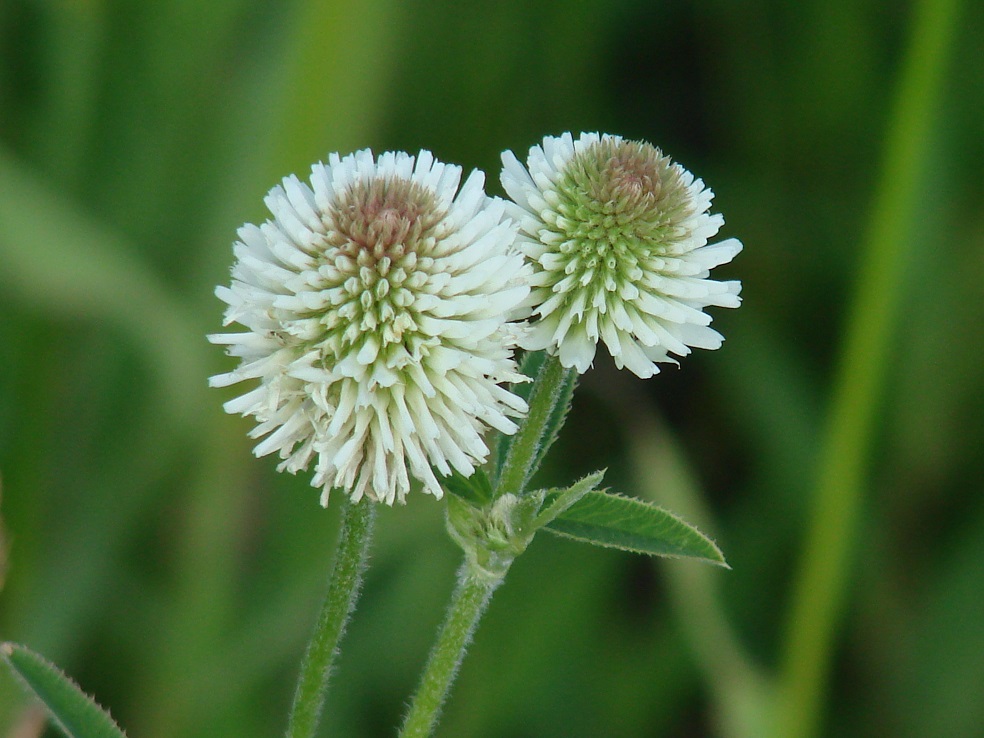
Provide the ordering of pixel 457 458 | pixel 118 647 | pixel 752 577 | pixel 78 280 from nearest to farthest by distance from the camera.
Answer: pixel 457 458
pixel 78 280
pixel 118 647
pixel 752 577

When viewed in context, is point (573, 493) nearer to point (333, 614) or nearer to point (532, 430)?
point (532, 430)

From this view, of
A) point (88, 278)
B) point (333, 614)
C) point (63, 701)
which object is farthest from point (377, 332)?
point (88, 278)

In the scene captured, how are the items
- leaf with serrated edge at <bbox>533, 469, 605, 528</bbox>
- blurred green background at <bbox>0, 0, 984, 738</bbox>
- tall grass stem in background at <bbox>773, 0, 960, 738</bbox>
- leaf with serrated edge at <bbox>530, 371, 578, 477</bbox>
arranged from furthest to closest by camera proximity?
blurred green background at <bbox>0, 0, 984, 738</bbox>
tall grass stem in background at <bbox>773, 0, 960, 738</bbox>
leaf with serrated edge at <bbox>530, 371, 578, 477</bbox>
leaf with serrated edge at <bbox>533, 469, 605, 528</bbox>

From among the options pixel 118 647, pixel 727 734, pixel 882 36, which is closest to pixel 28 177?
pixel 118 647

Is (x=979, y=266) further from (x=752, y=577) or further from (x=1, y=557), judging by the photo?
(x=1, y=557)

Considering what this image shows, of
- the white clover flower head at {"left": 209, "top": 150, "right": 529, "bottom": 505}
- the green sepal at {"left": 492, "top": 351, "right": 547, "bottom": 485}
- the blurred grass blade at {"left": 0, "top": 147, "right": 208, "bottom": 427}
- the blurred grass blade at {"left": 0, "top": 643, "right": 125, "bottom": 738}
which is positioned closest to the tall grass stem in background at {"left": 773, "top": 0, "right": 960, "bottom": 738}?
the green sepal at {"left": 492, "top": 351, "right": 547, "bottom": 485}

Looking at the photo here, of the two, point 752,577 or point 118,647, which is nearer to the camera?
point 118,647

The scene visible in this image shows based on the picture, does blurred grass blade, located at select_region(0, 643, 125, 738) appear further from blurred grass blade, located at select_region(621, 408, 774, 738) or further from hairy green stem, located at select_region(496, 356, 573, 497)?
blurred grass blade, located at select_region(621, 408, 774, 738)
